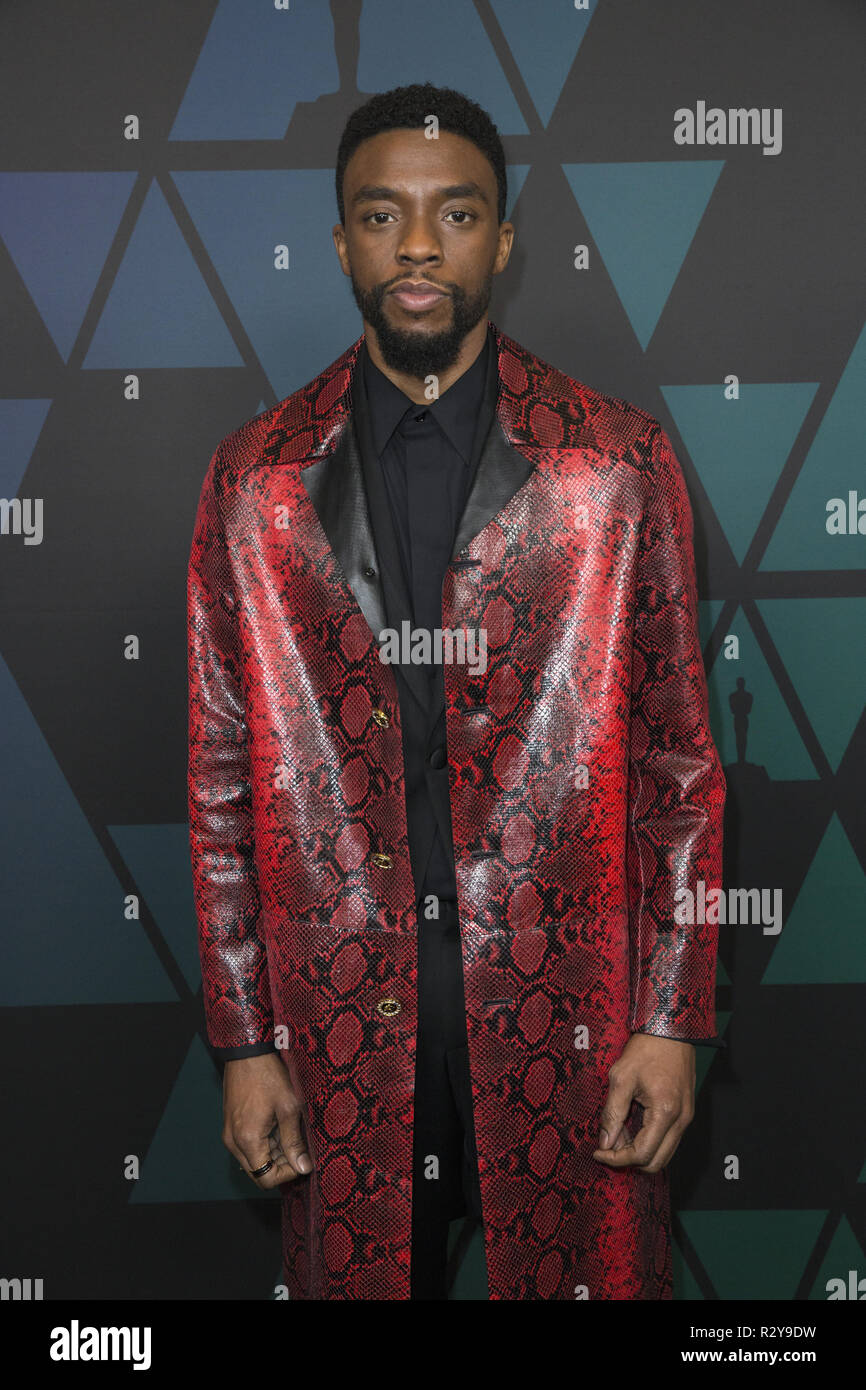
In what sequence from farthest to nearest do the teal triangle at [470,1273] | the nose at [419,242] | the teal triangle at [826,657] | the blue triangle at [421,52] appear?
1. the teal triangle at [470,1273]
2. the teal triangle at [826,657]
3. the blue triangle at [421,52]
4. the nose at [419,242]

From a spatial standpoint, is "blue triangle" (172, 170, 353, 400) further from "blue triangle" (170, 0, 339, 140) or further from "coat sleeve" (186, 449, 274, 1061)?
"coat sleeve" (186, 449, 274, 1061)

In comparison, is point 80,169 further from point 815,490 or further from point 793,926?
point 793,926

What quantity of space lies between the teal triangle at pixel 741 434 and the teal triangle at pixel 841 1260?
5.01ft

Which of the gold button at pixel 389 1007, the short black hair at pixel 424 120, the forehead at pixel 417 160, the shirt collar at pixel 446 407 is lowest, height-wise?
the gold button at pixel 389 1007

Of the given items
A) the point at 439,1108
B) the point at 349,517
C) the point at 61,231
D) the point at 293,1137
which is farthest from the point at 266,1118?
the point at 61,231

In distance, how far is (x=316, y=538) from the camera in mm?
1710

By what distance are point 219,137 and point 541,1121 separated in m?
1.91

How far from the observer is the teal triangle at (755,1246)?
2.47m

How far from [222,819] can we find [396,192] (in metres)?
0.97

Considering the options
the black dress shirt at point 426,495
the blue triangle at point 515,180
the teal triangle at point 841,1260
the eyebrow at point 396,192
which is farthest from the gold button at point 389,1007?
the blue triangle at point 515,180

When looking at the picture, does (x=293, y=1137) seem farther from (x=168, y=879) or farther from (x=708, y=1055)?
(x=708, y=1055)

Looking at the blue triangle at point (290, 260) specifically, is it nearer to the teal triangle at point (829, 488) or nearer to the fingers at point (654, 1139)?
the teal triangle at point (829, 488)

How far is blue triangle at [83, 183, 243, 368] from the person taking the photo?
2307 mm
